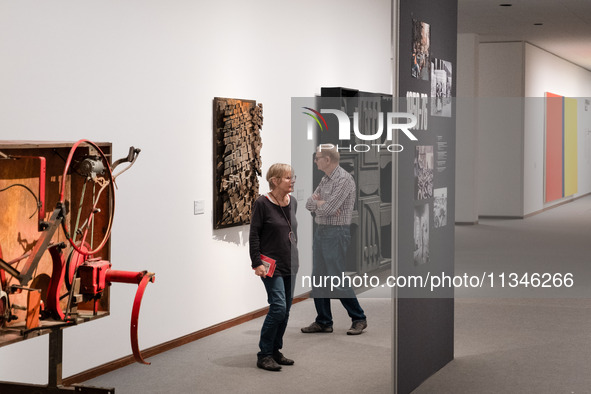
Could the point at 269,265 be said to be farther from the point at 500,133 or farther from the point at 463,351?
the point at 500,133

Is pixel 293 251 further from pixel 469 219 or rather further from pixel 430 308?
pixel 469 219

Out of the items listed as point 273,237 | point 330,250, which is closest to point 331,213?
point 330,250

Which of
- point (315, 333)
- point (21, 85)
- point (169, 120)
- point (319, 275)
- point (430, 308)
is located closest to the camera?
point (21, 85)

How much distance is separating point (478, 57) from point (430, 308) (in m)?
10.7

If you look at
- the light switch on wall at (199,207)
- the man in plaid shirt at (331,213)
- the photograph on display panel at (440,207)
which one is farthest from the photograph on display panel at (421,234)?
the light switch on wall at (199,207)

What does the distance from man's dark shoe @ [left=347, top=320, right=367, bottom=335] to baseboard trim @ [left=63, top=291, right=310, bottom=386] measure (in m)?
1.03

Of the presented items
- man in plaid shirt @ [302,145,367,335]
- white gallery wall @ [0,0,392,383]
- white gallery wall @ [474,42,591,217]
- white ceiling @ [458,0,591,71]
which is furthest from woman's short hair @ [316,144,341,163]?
white gallery wall @ [474,42,591,217]

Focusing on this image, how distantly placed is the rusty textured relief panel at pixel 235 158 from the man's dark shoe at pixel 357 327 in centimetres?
129

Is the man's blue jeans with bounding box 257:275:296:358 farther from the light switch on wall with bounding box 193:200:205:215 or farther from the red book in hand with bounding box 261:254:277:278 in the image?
the light switch on wall with bounding box 193:200:205:215

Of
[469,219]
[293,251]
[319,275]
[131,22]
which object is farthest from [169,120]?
[469,219]

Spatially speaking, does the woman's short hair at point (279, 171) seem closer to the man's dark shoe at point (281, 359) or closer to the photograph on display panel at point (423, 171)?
the photograph on display panel at point (423, 171)

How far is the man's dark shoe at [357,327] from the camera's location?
6863 mm

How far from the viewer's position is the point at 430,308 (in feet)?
18.3

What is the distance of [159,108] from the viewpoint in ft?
20.2
